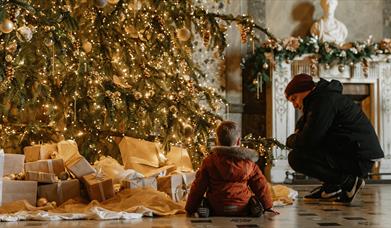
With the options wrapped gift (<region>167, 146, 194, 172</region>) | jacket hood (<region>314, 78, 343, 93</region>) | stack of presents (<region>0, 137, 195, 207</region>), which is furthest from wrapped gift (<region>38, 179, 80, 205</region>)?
jacket hood (<region>314, 78, 343, 93</region>)

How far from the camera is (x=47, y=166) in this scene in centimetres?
504

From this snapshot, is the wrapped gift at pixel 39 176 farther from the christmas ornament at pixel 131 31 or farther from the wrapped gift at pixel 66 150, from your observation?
the christmas ornament at pixel 131 31

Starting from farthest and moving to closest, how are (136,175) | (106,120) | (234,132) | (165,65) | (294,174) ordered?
(294,174) < (165,65) < (106,120) < (136,175) < (234,132)

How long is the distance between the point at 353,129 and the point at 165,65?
215 centimetres

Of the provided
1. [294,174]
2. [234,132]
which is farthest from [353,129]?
[294,174]

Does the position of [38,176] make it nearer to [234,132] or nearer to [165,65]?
[234,132]

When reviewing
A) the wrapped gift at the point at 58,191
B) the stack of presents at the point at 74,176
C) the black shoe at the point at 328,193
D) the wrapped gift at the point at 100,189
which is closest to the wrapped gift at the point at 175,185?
the stack of presents at the point at 74,176

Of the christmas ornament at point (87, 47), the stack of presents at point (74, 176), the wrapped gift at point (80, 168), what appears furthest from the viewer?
the christmas ornament at point (87, 47)

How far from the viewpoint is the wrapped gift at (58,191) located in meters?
4.89

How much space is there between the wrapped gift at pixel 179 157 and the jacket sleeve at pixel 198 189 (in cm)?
146

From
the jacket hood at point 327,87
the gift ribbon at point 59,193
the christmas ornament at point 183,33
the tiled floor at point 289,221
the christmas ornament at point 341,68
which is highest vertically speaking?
the christmas ornament at point 341,68

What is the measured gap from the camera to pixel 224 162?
14.3 feet

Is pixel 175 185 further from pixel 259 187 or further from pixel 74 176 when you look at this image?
pixel 259 187

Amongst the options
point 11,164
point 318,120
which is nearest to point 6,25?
point 11,164
